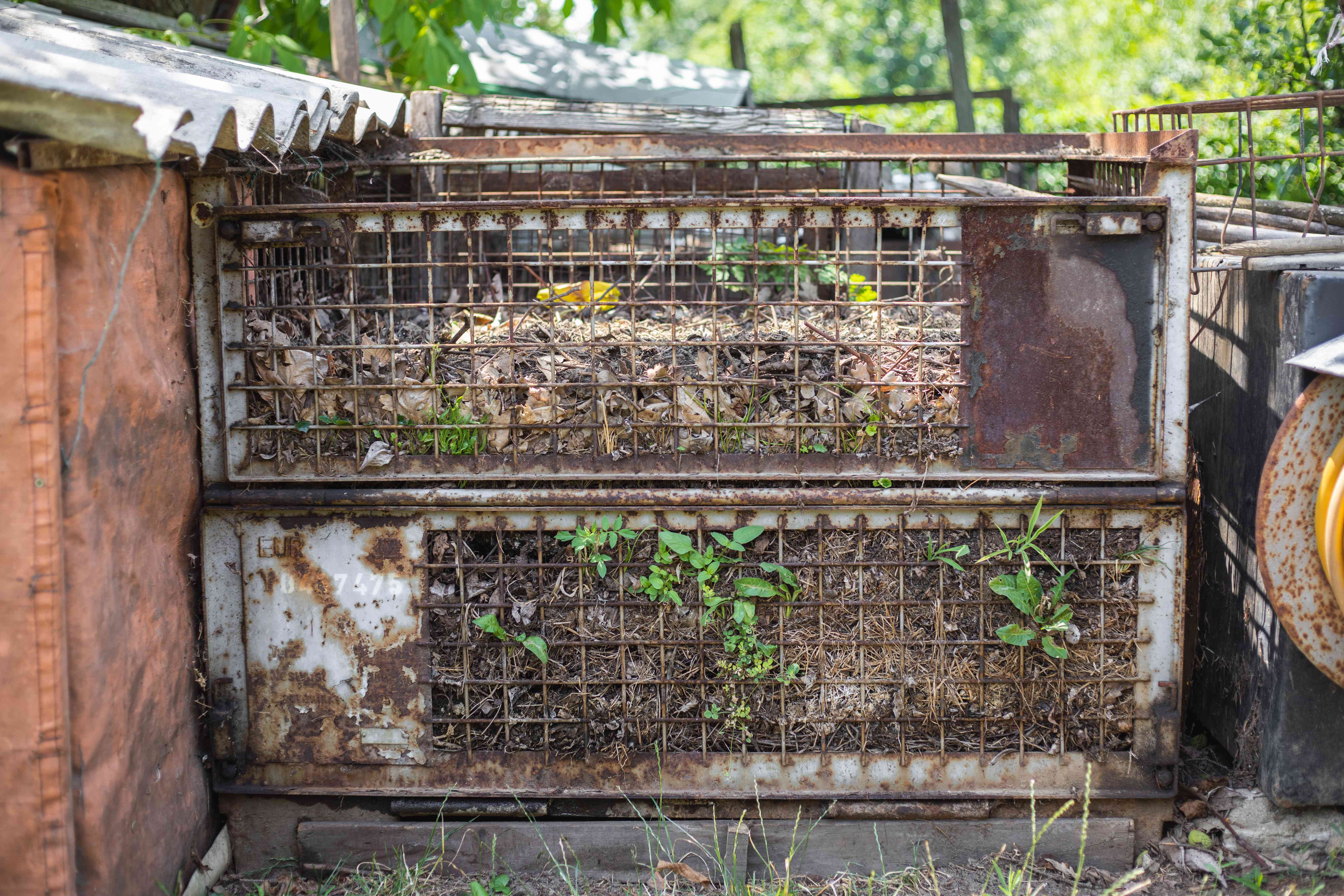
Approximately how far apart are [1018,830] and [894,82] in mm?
22544

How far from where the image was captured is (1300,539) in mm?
2689

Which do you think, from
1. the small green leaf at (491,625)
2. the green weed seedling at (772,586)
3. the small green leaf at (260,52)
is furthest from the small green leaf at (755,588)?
the small green leaf at (260,52)

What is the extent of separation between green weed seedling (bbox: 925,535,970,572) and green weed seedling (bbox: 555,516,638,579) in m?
0.88

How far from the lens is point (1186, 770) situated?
10.5ft

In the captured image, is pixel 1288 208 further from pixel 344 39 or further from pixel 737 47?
pixel 737 47

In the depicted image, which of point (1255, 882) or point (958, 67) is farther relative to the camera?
point (958, 67)

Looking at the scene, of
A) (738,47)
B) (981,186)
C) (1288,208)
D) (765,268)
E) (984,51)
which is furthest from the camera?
(984,51)

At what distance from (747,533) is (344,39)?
3613 mm

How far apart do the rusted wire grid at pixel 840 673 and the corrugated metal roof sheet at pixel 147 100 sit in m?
1.28

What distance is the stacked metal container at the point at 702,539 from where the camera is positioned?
9.32 ft

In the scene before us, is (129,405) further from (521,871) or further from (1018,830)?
(1018,830)

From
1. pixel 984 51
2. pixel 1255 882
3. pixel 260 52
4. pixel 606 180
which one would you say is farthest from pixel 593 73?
pixel 984 51

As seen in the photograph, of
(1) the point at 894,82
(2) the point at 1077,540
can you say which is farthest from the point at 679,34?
(2) the point at 1077,540

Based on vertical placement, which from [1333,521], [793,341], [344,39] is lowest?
[1333,521]
